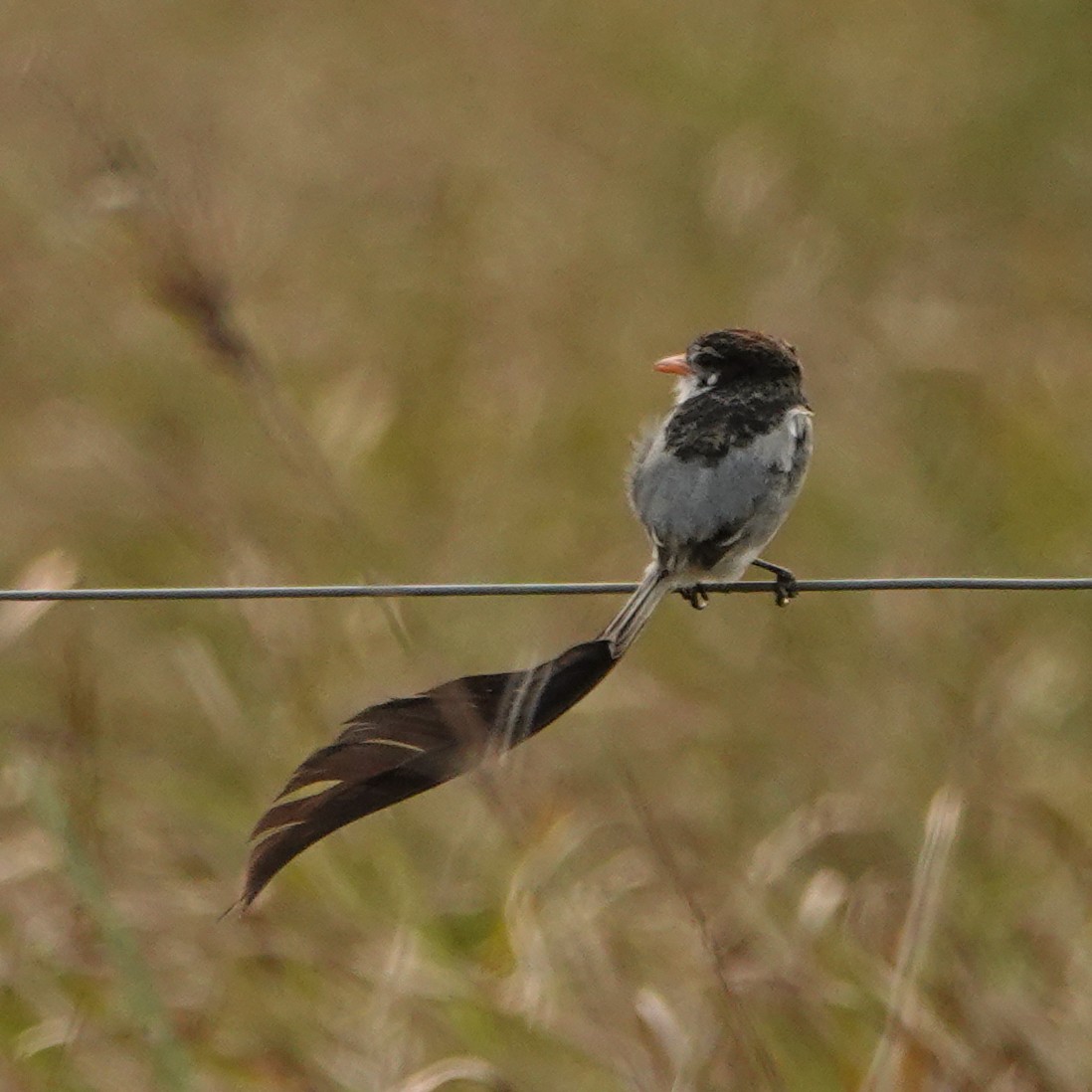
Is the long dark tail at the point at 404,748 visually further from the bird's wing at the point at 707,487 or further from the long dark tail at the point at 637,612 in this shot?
the bird's wing at the point at 707,487

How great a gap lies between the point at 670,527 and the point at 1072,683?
6.28 feet

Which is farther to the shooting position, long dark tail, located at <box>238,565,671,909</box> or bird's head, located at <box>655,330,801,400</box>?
bird's head, located at <box>655,330,801,400</box>

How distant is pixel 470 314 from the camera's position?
984cm

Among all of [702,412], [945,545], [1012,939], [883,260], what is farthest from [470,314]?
[1012,939]

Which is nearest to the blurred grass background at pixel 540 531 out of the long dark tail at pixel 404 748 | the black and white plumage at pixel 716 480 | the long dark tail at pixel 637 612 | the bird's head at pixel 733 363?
the long dark tail at pixel 404 748

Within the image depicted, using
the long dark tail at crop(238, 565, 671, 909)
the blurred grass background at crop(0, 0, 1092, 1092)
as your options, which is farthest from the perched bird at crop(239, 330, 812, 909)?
the blurred grass background at crop(0, 0, 1092, 1092)

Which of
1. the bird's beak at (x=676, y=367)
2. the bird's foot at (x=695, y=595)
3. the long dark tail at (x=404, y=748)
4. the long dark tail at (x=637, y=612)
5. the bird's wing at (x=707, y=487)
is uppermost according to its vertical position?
the bird's beak at (x=676, y=367)

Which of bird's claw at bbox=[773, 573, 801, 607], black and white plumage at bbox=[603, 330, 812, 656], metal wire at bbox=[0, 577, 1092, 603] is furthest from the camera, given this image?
black and white plumage at bbox=[603, 330, 812, 656]

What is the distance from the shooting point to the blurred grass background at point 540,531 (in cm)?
456

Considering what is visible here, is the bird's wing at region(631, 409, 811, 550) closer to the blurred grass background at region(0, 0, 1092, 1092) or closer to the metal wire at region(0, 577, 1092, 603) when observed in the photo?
the blurred grass background at region(0, 0, 1092, 1092)

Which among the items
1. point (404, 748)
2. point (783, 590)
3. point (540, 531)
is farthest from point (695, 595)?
point (540, 531)

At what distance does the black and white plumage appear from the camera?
517cm

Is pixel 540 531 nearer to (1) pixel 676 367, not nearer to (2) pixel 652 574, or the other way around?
(1) pixel 676 367

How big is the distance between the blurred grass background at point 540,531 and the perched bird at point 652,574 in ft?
0.40
